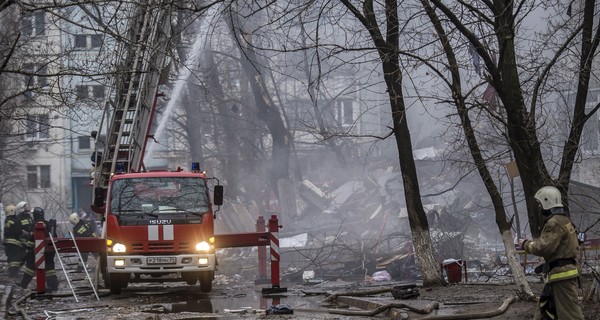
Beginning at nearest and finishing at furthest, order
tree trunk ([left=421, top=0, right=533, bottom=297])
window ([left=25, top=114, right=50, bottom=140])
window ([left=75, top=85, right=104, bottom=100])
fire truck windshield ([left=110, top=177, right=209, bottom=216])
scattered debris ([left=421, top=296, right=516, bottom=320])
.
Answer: scattered debris ([left=421, top=296, right=516, bottom=320])
window ([left=75, top=85, right=104, bottom=100])
tree trunk ([left=421, top=0, right=533, bottom=297])
window ([left=25, top=114, right=50, bottom=140])
fire truck windshield ([left=110, top=177, right=209, bottom=216])

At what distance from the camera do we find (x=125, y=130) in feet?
57.3

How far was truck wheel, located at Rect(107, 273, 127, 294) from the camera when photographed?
1510 centimetres

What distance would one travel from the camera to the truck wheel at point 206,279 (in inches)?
605

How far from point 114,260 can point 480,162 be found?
596 cm

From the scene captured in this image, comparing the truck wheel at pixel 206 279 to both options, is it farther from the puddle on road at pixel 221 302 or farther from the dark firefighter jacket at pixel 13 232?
the dark firefighter jacket at pixel 13 232

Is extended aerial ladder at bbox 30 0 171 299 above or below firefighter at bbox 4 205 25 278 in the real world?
above

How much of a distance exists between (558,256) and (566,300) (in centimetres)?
39

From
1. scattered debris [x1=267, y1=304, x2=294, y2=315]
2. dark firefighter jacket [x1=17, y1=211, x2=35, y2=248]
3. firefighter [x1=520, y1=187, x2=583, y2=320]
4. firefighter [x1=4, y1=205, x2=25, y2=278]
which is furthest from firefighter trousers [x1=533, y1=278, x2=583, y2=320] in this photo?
firefighter [x1=4, y1=205, x2=25, y2=278]

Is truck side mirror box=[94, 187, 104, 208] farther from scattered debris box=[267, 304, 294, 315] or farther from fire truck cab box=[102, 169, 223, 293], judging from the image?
scattered debris box=[267, 304, 294, 315]

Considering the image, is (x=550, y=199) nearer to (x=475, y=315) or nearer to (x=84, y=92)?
(x=475, y=315)

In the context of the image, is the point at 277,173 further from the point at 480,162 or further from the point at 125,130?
the point at 480,162

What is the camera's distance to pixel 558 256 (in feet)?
27.1

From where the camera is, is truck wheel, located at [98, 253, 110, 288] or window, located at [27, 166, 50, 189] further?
window, located at [27, 166, 50, 189]

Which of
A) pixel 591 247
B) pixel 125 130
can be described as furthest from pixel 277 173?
pixel 591 247
